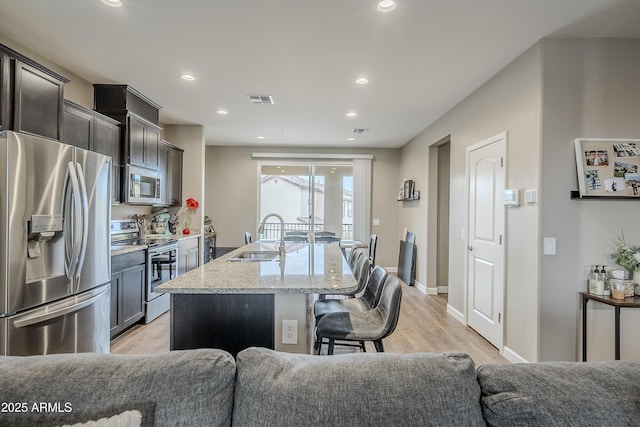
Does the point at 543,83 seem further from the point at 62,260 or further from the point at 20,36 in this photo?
the point at 20,36

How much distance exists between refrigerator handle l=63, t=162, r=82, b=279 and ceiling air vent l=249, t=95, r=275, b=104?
7.01 ft

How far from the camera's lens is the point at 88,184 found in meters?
2.41

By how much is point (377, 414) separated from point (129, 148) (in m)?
3.96

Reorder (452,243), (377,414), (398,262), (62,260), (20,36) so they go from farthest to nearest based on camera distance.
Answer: (398,262) → (452,243) → (20,36) → (62,260) → (377,414)

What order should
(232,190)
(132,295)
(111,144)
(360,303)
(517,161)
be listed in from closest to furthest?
1. (360,303)
2. (517,161)
3. (132,295)
4. (111,144)
5. (232,190)

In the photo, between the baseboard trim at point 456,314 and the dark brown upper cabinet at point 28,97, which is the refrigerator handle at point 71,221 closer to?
the dark brown upper cabinet at point 28,97

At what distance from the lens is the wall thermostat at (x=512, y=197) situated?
2.68m

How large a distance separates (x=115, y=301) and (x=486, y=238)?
3.78 meters

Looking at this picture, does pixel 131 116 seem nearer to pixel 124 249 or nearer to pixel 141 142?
pixel 141 142

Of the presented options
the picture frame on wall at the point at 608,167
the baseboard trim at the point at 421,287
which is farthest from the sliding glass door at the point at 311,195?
the picture frame on wall at the point at 608,167

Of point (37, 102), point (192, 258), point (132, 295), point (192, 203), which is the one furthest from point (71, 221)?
point (192, 203)

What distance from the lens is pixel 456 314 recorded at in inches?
154

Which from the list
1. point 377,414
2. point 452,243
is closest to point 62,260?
point 377,414

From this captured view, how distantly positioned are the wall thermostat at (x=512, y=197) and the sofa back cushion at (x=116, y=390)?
8.96 ft
